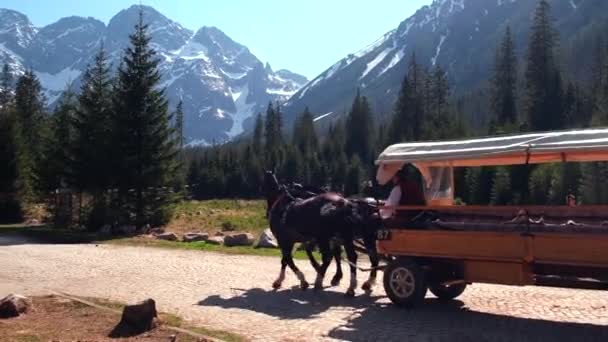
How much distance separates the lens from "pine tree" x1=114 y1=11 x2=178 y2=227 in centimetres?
3156

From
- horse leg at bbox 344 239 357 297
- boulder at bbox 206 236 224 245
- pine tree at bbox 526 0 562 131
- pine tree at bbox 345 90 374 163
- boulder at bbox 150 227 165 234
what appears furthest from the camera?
pine tree at bbox 345 90 374 163

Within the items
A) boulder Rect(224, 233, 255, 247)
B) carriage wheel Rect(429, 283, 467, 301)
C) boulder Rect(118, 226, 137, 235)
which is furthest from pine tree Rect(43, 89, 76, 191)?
carriage wheel Rect(429, 283, 467, 301)

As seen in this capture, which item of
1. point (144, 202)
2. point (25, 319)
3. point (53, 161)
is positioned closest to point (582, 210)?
point (25, 319)

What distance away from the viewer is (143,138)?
3188 centimetres

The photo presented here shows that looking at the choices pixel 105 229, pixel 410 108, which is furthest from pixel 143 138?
pixel 410 108

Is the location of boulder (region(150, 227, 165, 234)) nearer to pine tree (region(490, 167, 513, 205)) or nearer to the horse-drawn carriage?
the horse-drawn carriage

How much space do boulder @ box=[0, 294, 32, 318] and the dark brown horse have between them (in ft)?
16.4

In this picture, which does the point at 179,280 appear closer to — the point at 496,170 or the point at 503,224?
the point at 503,224

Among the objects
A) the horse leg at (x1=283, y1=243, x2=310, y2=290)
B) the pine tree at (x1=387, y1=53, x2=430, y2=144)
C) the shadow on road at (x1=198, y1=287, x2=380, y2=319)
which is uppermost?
the pine tree at (x1=387, y1=53, x2=430, y2=144)

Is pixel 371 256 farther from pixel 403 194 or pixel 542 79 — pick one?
pixel 542 79

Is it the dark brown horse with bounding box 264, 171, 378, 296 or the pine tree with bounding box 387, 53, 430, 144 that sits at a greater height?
the pine tree with bounding box 387, 53, 430, 144

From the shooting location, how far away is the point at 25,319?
35.7 ft

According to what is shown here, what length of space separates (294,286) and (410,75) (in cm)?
8652

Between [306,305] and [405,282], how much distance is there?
77.1 inches
